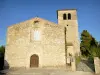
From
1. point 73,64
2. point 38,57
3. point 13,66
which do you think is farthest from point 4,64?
point 73,64

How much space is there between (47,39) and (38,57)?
3.22 m

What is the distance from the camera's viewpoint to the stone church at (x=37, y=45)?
2409 centimetres

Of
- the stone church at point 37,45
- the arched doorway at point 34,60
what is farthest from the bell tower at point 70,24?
the arched doorway at point 34,60

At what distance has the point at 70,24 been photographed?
35.3 meters

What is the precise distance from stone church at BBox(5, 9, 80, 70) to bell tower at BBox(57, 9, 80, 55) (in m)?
8.62

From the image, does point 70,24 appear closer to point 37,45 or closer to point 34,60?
point 37,45

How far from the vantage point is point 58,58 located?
944 inches

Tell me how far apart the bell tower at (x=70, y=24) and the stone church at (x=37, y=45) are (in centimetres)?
862

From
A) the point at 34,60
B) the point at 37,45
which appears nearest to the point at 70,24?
the point at 37,45

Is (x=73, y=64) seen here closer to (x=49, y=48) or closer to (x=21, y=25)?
(x=49, y=48)

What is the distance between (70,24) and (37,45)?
13.2 metres

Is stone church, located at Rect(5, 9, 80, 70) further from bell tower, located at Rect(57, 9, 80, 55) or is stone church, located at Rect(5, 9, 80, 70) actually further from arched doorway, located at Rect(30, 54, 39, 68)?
bell tower, located at Rect(57, 9, 80, 55)

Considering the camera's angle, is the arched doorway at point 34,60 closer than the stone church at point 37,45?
No

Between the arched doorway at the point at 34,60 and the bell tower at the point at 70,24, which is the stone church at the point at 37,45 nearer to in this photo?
the arched doorway at the point at 34,60
